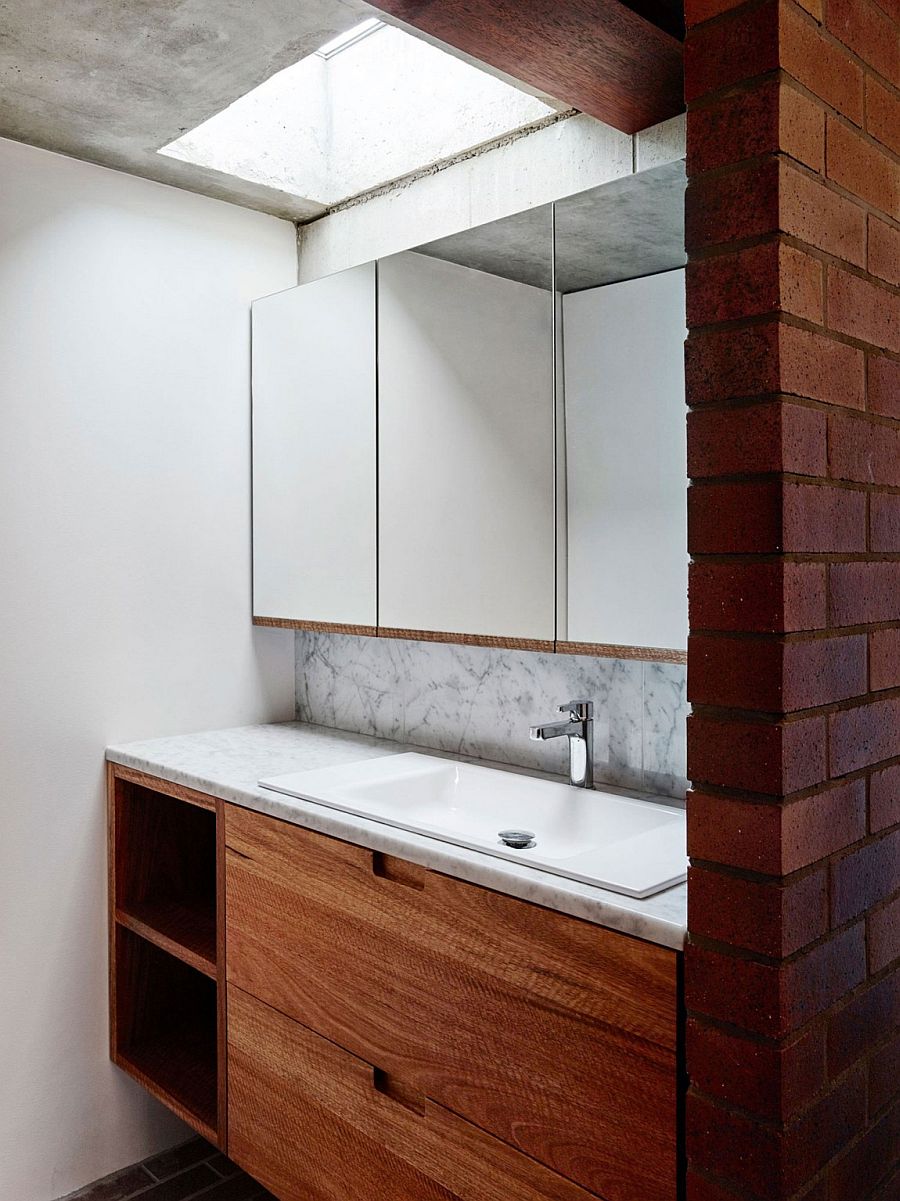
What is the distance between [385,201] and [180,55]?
0.67m

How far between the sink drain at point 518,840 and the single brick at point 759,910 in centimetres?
70

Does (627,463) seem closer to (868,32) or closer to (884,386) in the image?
(884,386)

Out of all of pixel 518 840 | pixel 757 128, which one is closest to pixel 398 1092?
pixel 518 840

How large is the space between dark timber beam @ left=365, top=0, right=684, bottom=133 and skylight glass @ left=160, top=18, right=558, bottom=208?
48 centimetres

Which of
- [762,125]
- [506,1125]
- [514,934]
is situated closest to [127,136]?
[762,125]

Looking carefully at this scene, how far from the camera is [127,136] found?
2150 millimetres

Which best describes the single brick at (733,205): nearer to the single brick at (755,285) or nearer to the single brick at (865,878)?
the single brick at (755,285)

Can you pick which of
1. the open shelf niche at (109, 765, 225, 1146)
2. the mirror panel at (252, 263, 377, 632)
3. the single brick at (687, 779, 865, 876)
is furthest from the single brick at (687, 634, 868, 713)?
the open shelf niche at (109, 765, 225, 1146)

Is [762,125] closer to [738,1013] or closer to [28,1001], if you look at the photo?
[738,1013]

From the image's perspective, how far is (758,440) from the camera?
42.8 inches

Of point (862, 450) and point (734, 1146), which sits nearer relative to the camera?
point (734, 1146)

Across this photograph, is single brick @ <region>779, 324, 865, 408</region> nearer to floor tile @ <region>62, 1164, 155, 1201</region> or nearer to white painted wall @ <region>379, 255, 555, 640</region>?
white painted wall @ <region>379, 255, 555, 640</region>

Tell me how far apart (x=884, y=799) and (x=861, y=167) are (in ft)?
2.68

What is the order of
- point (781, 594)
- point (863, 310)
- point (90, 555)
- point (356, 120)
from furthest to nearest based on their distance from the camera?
1. point (356, 120)
2. point (90, 555)
3. point (863, 310)
4. point (781, 594)
